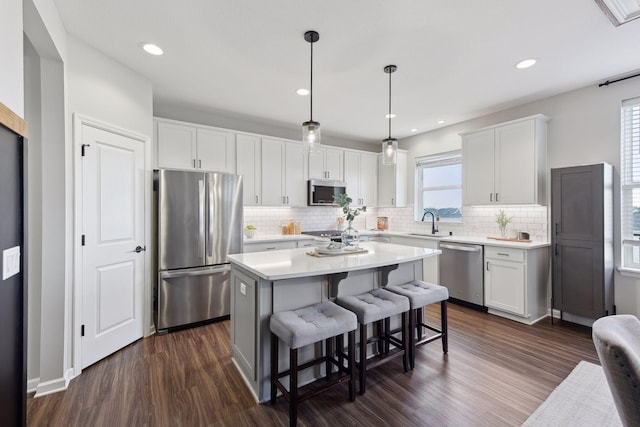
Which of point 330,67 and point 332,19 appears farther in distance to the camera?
point 330,67

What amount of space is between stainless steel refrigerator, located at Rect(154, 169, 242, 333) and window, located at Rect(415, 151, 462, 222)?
3.46 meters

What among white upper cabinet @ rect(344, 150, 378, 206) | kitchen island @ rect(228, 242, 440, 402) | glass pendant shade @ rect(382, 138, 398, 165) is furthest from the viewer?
white upper cabinet @ rect(344, 150, 378, 206)

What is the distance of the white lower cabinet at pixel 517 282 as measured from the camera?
10.9 ft

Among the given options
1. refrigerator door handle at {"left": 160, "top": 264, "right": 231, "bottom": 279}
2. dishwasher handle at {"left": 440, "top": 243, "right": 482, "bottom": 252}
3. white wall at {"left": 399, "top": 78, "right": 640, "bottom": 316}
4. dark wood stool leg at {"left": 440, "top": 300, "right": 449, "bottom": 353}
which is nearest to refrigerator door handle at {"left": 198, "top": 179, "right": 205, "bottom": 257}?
refrigerator door handle at {"left": 160, "top": 264, "right": 231, "bottom": 279}

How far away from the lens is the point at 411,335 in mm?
2402

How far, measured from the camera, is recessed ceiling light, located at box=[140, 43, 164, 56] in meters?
2.43

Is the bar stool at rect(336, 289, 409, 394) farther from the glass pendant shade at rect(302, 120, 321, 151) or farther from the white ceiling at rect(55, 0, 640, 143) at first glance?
the white ceiling at rect(55, 0, 640, 143)

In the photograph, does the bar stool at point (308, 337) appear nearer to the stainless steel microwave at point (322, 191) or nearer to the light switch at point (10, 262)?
the light switch at point (10, 262)

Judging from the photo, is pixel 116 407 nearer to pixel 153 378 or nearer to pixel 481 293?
pixel 153 378

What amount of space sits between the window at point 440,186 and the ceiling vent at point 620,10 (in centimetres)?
266

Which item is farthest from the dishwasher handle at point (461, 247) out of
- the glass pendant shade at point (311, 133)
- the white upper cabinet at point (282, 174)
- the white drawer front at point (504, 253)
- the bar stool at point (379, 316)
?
the glass pendant shade at point (311, 133)

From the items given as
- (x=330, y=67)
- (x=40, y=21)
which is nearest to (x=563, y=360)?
(x=330, y=67)

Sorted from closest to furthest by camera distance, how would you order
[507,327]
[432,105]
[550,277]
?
[507,327]
[550,277]
[432,105]

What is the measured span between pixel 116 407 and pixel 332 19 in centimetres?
310
